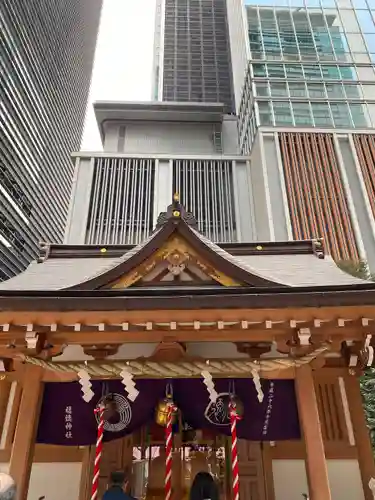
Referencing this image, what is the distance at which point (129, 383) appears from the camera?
17.7ft

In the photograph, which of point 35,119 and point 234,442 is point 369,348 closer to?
point 234,442

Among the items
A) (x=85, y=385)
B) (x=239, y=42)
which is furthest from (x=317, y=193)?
(x=85, y=385)

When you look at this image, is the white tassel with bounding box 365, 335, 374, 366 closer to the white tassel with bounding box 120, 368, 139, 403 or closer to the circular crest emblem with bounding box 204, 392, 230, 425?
the circular crest emblem with bounding box 204, 392, 230, 425

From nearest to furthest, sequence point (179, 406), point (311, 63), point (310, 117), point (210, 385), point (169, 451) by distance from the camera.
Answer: point (169, 451) → point (210, 385) → point (179, 406) → point (310, 117) → point (311, 63)

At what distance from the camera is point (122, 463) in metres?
6.27

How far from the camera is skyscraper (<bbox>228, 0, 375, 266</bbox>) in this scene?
29.3 m

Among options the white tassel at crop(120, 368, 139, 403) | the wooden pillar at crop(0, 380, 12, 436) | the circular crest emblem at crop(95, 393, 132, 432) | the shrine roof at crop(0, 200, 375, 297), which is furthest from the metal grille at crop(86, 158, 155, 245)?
the white tassel at crop(120, 368, 139, 403)

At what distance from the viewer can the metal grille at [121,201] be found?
1249 inches

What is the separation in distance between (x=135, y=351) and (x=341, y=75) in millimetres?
38440

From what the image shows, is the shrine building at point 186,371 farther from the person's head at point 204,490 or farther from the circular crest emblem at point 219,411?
the person's head at point 204,490

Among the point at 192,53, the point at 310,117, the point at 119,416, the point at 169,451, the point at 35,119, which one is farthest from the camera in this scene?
the point at 192,53

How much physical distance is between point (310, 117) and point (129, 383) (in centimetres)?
3399

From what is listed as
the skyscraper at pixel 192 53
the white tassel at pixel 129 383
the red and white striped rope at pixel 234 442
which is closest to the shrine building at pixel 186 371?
the white tassel at pixel 129 383

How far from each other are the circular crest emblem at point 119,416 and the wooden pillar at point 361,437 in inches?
138
